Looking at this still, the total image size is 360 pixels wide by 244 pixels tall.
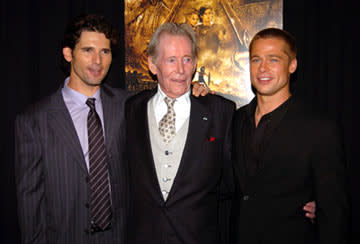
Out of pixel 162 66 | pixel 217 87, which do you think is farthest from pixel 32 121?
pixel 217 87

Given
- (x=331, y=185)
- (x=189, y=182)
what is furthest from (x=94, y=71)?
(x=331, y=185)

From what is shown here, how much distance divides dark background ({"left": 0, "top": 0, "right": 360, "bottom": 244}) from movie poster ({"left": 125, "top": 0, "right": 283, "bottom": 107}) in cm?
33

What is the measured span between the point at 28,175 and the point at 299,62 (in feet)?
9.07

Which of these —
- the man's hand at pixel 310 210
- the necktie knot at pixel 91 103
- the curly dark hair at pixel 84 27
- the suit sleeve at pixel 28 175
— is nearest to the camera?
the man's hand at pixel 310 210

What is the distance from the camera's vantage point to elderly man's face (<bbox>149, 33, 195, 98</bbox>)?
1.98 meters

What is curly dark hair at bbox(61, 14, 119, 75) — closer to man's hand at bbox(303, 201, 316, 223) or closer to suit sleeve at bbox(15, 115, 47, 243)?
suit sleeve at bbox(15, 115, 47, 243)

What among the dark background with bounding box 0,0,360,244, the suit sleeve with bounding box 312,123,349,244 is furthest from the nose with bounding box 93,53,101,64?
the suit sleeve with bounding box 312,123,349,244

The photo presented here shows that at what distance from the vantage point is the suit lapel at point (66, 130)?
6.39ft

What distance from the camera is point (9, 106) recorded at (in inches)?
111

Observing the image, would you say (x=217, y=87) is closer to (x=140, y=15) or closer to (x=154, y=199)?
(x=140, y=15)

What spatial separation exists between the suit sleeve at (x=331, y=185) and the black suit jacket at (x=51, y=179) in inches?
60.6

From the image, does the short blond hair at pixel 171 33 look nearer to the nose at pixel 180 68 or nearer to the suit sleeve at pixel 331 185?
the nose at pixel 180 68

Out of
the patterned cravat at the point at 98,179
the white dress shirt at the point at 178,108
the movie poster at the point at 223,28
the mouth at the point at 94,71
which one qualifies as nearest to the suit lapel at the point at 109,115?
the patterned cravat at the point at 98,179

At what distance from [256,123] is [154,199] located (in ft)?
2.99
